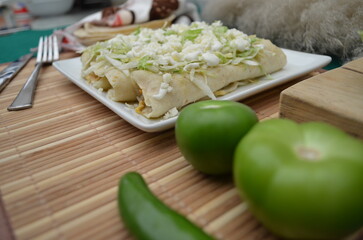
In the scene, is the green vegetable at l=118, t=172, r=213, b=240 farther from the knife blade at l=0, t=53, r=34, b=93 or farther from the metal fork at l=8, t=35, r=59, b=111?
the knife blade at l=0, t=53, r=34, b=93

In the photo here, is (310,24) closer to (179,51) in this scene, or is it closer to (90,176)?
(179,51)

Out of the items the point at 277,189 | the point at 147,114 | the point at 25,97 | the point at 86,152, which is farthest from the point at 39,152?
the point at 277,189

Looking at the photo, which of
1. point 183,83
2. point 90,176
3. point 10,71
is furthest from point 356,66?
point 10,71

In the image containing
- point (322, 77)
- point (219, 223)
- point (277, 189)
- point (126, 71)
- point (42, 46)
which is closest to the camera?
point (277, 189)

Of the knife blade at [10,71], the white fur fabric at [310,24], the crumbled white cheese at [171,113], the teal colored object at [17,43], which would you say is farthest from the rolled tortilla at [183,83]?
the teal colored object at [17,43]

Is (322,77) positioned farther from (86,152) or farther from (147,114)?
(86,152)
